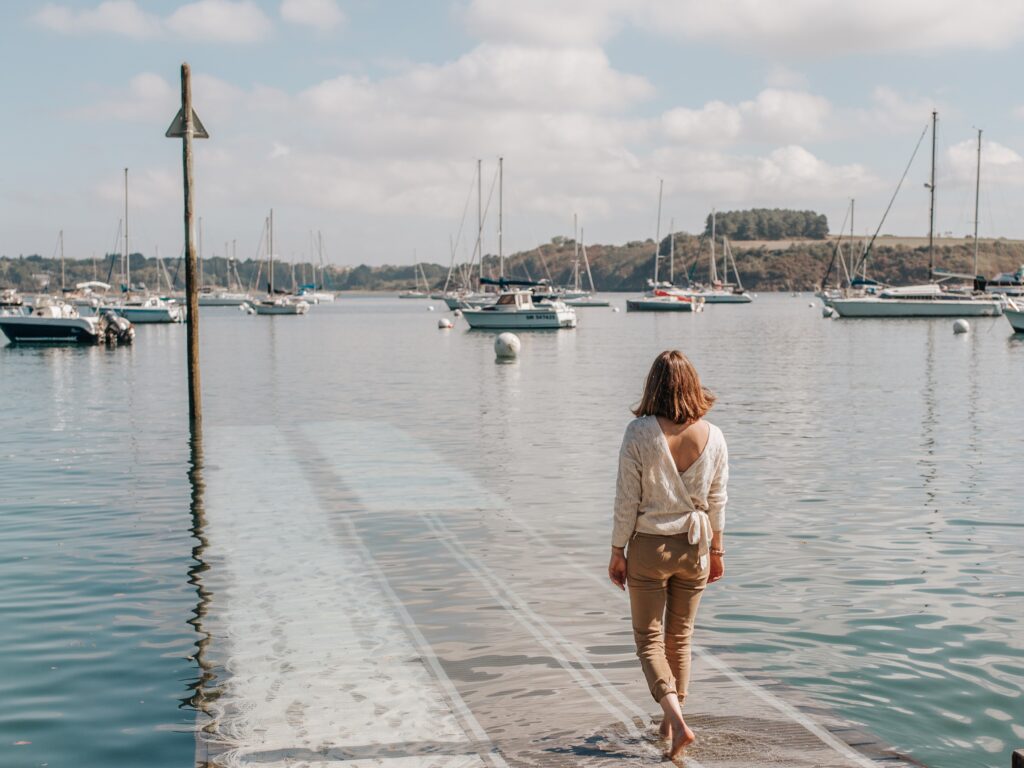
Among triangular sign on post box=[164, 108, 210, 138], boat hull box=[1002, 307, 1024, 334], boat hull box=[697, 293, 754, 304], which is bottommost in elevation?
boat hull box=[1002, 307, 1024, 334]

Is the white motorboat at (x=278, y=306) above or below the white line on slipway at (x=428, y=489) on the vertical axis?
above

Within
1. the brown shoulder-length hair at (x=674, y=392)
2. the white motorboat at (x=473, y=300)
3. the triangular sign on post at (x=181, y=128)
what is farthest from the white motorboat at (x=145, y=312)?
the brown shoulder-length hair at (x=674, y=392)

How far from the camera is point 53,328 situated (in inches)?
2313

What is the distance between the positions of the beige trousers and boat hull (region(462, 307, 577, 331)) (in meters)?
67.5

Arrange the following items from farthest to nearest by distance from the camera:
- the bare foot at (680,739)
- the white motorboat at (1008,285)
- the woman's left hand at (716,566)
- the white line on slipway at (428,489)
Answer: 1. the white motorboat at (1008,285)
2. the white line on slipway at (428,489)
3. the woman's left hand at (716,566)
4. the bare foot at (680,739)

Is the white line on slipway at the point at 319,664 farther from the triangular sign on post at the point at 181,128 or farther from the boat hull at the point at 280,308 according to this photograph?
the boat hull at the point at 280,308

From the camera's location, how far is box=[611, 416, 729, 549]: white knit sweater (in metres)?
5.89

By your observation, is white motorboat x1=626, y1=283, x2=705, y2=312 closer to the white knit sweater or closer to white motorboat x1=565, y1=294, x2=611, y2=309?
white motorboat x1=565, y1=294, x2=611, y2=309

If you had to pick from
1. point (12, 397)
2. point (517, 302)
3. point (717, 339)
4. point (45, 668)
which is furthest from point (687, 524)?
point (517, 302)

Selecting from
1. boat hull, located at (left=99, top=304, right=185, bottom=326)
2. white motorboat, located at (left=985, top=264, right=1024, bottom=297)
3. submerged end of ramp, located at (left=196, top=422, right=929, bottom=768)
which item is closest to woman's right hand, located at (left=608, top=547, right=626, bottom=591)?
submerged end of ramp, located at (left=196, top=422, right=929, bottom=768)

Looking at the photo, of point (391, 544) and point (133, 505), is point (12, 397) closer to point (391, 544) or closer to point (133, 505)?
point (133, 505)

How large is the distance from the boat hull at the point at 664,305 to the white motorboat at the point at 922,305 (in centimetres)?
3407

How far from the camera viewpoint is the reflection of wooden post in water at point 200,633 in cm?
665

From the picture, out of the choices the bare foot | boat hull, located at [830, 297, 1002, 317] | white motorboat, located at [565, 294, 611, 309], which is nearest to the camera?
the bare foot
